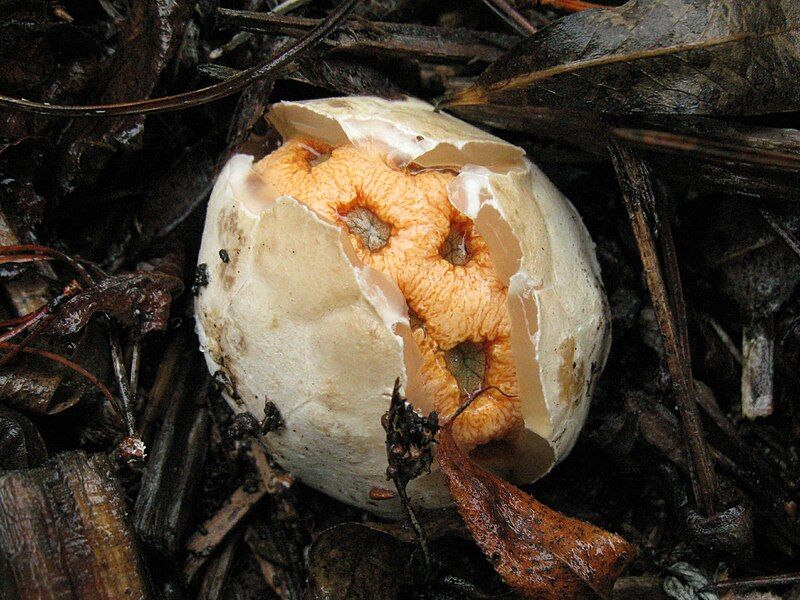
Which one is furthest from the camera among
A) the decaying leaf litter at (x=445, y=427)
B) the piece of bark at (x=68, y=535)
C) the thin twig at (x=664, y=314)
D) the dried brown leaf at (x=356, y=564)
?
the thin twig at (x=664, y=314)

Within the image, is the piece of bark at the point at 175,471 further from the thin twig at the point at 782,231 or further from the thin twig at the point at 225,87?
the thin twig at the point at 782,231

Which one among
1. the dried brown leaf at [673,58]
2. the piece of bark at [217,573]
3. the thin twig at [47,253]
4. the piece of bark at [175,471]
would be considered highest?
the dried brown leaf at [673,58]

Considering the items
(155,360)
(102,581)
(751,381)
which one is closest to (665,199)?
(751,381)

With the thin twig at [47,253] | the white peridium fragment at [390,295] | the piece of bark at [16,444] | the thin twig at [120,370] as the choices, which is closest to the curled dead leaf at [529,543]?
the white peridium fragment at [390,295]

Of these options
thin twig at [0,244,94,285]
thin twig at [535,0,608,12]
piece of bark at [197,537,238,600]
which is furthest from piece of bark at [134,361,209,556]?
thin twig at [535,0,608,12]

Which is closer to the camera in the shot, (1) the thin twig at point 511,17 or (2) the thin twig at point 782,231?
(2) the thin twig at point 782,231

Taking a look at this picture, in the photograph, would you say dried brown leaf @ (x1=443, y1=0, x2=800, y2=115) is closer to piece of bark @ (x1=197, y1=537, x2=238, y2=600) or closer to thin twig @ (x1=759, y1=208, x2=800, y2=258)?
thin twig @ (x1=759, y1=208, x2=800, y2=258)

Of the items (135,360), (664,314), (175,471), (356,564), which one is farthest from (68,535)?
(664,314)
